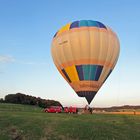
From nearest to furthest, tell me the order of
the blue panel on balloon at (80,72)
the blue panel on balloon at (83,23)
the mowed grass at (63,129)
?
the mowed grass at (63,129) < the blue panel on balloon at (80,72) < the blue panel on balloon at (83,23)

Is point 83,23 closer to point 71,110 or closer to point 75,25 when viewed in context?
point 75,25

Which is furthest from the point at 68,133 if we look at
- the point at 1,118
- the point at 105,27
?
the point at 105,27

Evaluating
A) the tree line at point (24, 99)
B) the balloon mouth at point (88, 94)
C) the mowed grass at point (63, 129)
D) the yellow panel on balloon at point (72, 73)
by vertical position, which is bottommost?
the mowed grass at point (63, 129)

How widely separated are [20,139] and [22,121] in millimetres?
5694

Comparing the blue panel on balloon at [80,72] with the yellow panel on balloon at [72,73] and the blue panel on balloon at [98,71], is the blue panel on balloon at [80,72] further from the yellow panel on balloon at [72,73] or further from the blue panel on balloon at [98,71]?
the blue panel on balloon at [98,71]

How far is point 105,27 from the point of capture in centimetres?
5912

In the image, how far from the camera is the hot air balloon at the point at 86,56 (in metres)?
55.8

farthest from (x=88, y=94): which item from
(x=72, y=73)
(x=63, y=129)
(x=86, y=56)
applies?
(x=63, y=129)

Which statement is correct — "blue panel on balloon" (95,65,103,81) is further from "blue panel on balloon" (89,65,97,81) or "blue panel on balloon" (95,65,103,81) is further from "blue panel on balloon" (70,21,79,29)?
"blue panel on balloon" (70,21,79,29)

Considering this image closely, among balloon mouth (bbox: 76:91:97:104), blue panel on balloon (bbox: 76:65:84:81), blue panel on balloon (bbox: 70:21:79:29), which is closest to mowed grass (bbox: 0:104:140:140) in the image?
balloon mouth (bbox: 76:91:97:104)

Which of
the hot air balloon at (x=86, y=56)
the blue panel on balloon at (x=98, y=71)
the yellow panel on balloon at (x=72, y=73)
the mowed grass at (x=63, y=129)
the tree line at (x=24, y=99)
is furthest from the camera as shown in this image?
the tree line at (x=24, y=99)

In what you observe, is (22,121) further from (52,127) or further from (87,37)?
(87,37)

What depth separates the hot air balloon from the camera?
183 feet

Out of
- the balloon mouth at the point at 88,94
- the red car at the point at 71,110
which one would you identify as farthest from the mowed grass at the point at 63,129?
the red car at the point at 71,110
